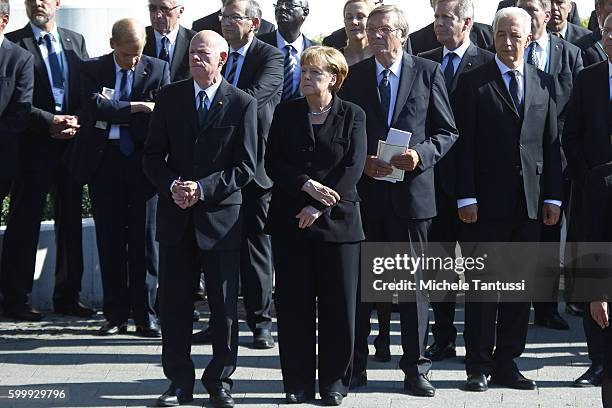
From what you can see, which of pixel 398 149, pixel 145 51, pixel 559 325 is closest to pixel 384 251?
pixel 398 149

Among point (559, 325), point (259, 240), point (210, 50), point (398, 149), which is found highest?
point (210, 50)

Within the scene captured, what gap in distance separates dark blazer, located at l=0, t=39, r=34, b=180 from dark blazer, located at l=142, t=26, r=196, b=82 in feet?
3.08

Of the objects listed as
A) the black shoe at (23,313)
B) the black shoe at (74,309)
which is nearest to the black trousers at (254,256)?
the black shoe at (74,309)

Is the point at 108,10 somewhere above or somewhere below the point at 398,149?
above

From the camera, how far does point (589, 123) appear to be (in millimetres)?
8492

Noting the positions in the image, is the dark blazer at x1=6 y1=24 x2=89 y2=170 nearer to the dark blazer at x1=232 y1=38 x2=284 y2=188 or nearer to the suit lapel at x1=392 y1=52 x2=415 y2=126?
the dark blazer at x1=232 y1=38 x2=284 y2=188

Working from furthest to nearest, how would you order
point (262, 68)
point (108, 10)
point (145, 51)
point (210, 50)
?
point (108, 10) → point (145, 51) → point (262, 68) → point (210, 50)

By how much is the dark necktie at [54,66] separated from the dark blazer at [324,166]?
298 cm

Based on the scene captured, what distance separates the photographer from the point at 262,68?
948cm

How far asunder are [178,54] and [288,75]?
2.93 feet

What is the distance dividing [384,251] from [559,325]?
2.25 m

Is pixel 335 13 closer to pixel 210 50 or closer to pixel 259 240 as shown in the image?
pixel 259 240

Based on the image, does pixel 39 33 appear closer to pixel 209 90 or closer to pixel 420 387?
pixel 209 90

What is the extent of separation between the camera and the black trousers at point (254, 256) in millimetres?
9633
